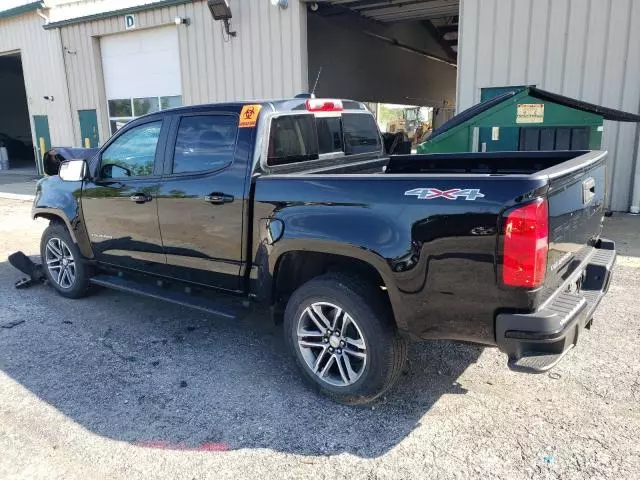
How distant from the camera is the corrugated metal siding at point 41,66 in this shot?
649 inches

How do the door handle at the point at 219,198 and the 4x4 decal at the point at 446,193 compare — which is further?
the door handle at the point at 219,198

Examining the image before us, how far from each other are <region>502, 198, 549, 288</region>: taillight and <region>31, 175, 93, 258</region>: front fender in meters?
3.94

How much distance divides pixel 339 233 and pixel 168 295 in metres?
1.87

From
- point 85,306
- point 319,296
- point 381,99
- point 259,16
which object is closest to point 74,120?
point 259,16

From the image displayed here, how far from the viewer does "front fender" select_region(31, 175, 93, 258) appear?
195 inches

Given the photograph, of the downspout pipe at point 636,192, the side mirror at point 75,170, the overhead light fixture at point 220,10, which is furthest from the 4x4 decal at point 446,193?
the overhead light fixture at point 220,10

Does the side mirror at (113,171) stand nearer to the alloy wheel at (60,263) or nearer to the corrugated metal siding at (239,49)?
the alloy wheel at (60,263)

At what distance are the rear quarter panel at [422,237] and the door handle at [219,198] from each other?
1.99 ft

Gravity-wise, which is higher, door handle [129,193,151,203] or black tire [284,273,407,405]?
door handle [129,193,151,203]

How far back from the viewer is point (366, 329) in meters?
3.09

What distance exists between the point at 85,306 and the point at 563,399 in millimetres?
4314

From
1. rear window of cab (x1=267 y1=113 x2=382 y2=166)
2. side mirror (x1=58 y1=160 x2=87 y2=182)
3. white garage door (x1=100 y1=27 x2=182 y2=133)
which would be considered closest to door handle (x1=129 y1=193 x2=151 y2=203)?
side mirror (x1=58 y1=160 x2=87 y2=182)

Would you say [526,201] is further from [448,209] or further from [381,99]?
[381,99]

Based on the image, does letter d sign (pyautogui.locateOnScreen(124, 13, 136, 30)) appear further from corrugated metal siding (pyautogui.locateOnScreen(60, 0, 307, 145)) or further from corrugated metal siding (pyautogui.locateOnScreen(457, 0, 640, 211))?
corrugated metal siding (pyautogui.locateOnScreen(457, 0, 640, 211))
